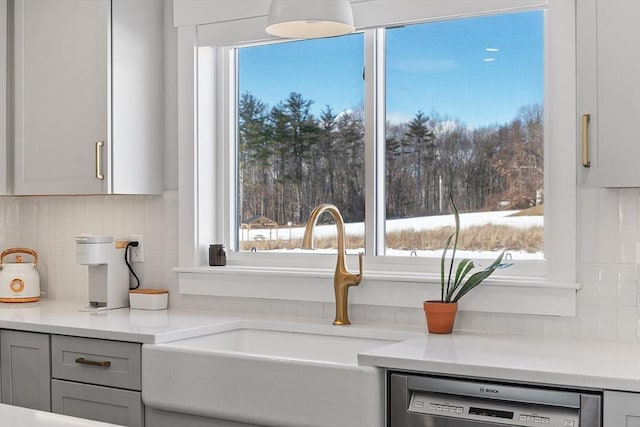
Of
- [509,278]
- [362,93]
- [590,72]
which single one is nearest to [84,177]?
[362,93]

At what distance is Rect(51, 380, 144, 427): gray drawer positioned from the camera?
9.49 feet

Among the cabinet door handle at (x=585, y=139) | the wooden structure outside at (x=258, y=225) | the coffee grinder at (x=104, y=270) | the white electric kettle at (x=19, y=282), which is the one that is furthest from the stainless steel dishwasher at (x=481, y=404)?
the white electric kettle at (x=19, y=282)

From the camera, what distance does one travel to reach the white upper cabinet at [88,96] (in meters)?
3.45

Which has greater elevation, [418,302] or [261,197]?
[261,197]

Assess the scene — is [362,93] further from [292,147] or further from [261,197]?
[261,197]

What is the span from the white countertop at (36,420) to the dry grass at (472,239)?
1.85m

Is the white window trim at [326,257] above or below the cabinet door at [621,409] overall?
above

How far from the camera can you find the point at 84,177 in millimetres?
3482

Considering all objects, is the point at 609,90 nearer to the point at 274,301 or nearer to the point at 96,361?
the point at 274,301

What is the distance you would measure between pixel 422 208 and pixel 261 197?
2.47 ft

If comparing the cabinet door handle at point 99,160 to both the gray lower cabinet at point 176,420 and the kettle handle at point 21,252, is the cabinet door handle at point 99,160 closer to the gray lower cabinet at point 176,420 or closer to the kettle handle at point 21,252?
the kettle handle at point 21,252

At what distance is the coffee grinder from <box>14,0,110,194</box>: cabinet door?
236 millimetres

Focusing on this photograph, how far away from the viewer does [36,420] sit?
154 cm

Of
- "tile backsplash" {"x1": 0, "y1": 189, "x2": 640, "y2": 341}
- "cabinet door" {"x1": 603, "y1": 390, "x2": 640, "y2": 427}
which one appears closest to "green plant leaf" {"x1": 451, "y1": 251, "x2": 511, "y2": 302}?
"tile backsplash" {"x1": 0, "y1": 189, "x2": 640, "y2": 341}
